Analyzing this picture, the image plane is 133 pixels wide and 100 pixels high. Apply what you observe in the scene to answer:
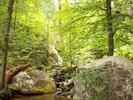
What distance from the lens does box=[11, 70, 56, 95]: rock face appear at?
901 centimetres

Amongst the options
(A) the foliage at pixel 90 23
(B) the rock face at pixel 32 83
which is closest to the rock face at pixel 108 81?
(A) the foliage at pixel 90 23

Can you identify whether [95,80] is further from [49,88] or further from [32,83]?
[32,83]

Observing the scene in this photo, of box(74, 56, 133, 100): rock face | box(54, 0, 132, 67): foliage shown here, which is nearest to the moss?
box(54, 0, 132, 67): foliage

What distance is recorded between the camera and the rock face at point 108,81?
425cm

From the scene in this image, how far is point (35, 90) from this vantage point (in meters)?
9.12

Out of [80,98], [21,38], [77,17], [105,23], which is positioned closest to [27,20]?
[21,38]

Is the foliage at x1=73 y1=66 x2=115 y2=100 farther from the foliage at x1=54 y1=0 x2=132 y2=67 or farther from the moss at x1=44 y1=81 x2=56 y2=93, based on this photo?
the moss at x1=44 y1=81 x2=56 y2=93

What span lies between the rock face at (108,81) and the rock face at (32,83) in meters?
5.09

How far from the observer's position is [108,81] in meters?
4.33

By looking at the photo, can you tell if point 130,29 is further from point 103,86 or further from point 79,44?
point 103,86

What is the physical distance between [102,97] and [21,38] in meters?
4.69

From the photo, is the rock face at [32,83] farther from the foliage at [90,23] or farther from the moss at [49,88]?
the foliage at [90,23]

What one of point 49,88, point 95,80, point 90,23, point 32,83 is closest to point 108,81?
point 95,80

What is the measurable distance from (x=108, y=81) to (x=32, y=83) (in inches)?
229
